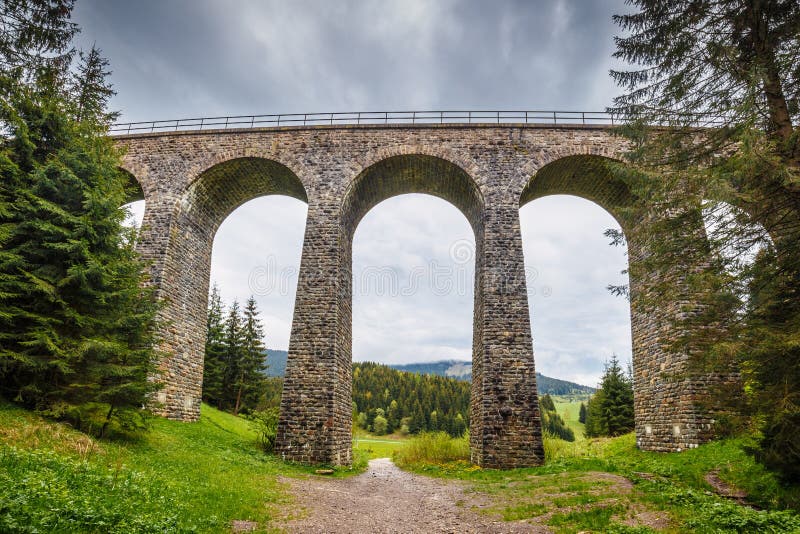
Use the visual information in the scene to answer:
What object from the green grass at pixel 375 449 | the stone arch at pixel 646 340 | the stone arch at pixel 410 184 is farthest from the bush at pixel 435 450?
the stone arch at pixel 410 184

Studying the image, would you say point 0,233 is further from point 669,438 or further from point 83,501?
point 669,438

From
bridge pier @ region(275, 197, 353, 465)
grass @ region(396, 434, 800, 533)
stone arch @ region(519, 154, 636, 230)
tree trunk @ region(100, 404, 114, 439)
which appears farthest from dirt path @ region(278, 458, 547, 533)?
stone arch @ region(519, 154, 636, 230)

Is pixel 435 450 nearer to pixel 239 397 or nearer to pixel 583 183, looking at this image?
pixel 583 183

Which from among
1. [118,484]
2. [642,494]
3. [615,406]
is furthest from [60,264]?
[615,406]

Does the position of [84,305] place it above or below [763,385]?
above

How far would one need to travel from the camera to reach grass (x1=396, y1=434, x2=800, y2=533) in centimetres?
559

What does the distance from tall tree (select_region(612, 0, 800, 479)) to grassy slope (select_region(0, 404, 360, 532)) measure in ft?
24.3

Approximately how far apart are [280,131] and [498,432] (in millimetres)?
12937

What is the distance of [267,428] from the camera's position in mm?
14203

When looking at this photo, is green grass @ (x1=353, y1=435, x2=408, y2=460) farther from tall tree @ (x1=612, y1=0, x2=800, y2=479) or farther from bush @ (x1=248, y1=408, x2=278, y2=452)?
tall tree @ (x1=612, y1=0, x2=800, y2=479)

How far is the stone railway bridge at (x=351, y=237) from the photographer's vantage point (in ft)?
42.9

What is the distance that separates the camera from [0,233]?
281 inches

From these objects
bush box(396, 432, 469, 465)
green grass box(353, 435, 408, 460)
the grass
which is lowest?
green grass box(353, 435, 408, 460)

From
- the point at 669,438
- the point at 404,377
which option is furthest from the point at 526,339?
the point at 404,377
